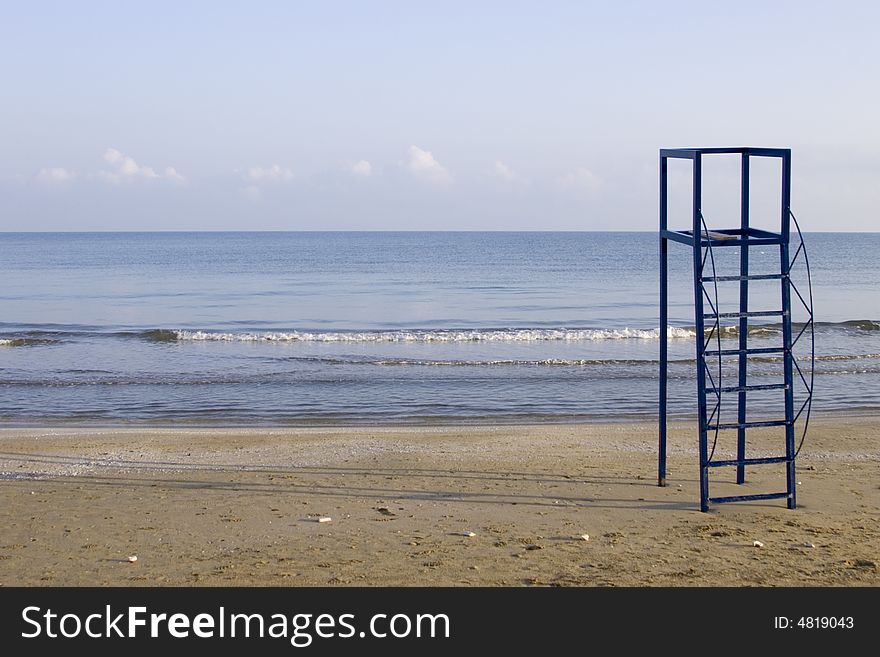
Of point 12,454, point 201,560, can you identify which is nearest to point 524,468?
point 201,560

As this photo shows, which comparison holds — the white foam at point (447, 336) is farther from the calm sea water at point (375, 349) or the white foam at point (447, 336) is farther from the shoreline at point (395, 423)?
the shoreline at point (395, 423)

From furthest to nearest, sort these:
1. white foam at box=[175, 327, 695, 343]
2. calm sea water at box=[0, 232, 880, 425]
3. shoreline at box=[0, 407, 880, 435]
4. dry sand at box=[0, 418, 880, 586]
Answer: white foam at box=[175, 327, 695, 343] < calm sea water at box=[0, 232, 880, 425] < shoreline at box=[0, 407, 880, 435] < dry sand at box=[0, 418, 880, 586]

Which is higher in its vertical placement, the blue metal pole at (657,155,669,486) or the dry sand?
the blue metal pole at (657,155,669,486)

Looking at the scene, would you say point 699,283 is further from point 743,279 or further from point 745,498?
point 745,498

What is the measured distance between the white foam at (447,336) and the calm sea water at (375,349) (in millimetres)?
84

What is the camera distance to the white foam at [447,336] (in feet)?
79.7

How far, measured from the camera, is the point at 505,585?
6.03 meters

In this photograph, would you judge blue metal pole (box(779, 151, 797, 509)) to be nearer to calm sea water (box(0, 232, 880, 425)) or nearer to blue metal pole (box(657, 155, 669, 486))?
blue metal pole (box(657, 155, 669, 486))

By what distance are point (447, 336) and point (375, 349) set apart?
258cm

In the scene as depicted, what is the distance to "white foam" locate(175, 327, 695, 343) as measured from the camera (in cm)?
2428

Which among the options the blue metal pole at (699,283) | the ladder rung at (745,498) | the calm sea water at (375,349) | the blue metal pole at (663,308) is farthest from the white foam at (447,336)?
the blue metal pole at (699,283)

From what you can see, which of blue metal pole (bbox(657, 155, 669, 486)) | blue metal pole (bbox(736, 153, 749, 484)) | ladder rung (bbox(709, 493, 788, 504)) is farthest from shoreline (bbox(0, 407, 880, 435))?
ladder rung (bbox(709, 493, 788, 504))

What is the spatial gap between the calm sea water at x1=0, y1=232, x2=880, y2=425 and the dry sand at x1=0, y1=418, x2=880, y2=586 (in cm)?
305
